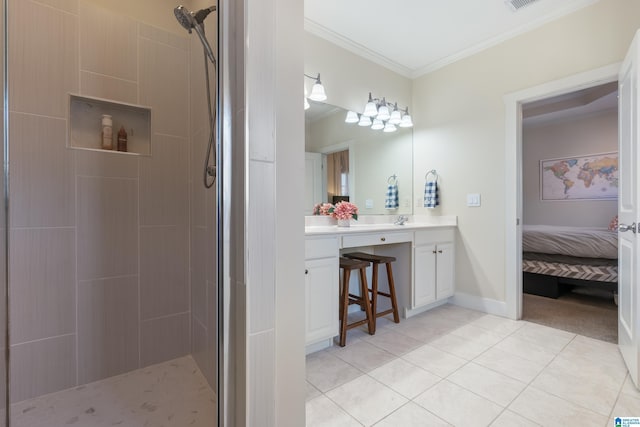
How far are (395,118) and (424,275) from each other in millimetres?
1659

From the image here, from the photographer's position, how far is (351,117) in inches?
112

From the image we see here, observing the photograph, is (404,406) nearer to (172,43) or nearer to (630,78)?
(630,78)

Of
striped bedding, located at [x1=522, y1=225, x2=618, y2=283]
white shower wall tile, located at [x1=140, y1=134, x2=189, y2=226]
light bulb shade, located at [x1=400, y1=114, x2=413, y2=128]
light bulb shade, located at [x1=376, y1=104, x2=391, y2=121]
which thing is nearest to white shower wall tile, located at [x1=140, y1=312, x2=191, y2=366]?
white shower wall tile, located at [x1=140, y1=134, x2=189, y2=226]

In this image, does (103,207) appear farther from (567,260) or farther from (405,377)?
(567,260)

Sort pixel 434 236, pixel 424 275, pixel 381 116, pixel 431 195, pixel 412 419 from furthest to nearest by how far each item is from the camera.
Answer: pixel 431 195 → pixel 381 116 → pixel 434 236 → pixel 424 275 → pixel 412 419

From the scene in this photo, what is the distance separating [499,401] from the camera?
146 centimetres

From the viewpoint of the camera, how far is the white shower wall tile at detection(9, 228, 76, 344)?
1.41 meters

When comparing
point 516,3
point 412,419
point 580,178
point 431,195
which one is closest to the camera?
point 412,419

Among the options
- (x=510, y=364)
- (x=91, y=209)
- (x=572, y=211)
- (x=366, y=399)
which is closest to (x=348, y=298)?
(x=366, y=399)

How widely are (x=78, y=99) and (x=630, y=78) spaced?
126 inches

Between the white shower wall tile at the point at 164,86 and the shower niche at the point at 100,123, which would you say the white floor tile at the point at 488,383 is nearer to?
the white shower wall tile at the point at 164,86

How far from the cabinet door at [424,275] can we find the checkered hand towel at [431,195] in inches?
21.7

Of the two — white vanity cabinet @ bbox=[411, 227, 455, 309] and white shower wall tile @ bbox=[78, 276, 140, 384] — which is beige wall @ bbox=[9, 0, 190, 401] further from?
white vanity cabinet @ bbox=[411, 227, 455, 309]

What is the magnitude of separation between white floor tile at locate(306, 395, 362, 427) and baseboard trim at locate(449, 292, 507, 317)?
198 centimetres
